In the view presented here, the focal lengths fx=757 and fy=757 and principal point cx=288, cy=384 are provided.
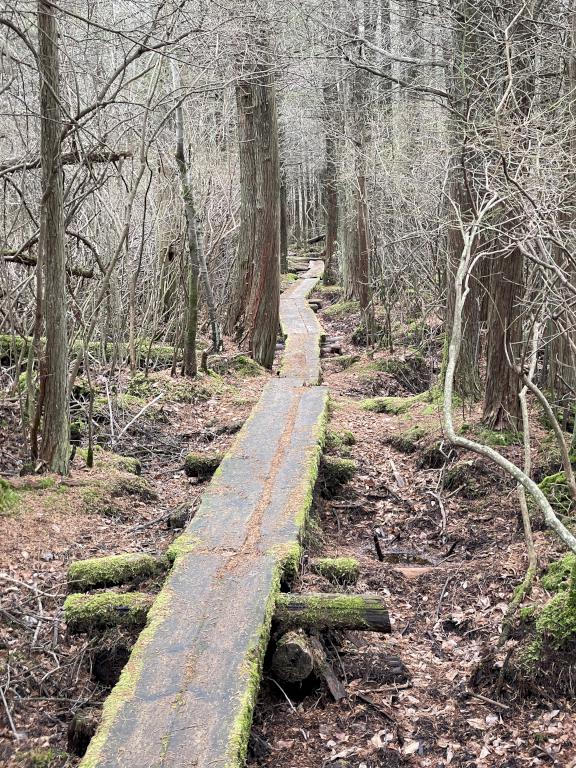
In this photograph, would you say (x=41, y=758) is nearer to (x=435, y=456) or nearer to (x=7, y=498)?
(x=7, y=498)

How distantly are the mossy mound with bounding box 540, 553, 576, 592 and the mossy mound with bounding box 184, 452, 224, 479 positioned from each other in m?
3.59

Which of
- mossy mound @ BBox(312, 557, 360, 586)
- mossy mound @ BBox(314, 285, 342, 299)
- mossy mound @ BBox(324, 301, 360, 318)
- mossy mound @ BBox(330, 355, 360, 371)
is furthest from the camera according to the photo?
mossy mound @ BBox(314, 285, 342, 299)

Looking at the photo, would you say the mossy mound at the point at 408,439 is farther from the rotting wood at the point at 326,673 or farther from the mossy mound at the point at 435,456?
the rotting wood at the point at 326,673

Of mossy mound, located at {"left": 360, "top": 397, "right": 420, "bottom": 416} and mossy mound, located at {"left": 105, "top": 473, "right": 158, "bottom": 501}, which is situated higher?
mossy mound, located at {"left": 360, "top": 397, "right": 420, "bottom": 416}

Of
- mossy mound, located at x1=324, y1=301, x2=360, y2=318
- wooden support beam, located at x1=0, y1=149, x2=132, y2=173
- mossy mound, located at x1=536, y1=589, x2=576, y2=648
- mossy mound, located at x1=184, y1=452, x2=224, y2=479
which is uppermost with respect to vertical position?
wooden support beam, located at x1=0, y1=149, x2=132, y2=173

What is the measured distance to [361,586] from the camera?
5.76 m

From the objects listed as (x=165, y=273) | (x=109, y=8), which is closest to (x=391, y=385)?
(x=165, y=273)

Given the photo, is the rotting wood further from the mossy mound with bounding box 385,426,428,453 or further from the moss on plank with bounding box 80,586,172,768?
the mossy mound with bounding box 385,426,428,453

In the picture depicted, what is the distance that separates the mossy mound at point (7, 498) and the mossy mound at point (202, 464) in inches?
82.9

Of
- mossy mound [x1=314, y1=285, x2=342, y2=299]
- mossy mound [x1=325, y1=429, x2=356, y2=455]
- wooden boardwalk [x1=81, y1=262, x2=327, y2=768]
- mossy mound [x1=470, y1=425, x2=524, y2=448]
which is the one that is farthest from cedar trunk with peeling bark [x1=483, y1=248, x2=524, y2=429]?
mossy mound [x1=314, y1=285, x2=342, y2=299]

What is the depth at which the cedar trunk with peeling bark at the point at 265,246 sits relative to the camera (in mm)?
12305

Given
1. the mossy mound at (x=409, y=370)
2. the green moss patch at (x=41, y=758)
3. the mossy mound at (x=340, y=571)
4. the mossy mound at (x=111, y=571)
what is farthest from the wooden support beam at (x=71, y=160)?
the mossy mound at (x=409, y=370)

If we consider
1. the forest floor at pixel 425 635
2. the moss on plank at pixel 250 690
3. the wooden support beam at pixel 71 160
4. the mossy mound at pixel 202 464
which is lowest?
the forest floor at pixel 425 635

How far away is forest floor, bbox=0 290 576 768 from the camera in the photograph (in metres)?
4.02
